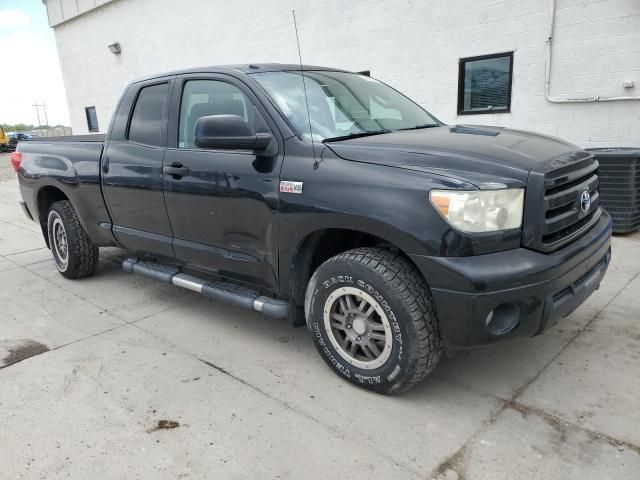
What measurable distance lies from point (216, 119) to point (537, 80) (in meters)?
5.40

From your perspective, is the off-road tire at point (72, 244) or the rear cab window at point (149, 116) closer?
the rear cab window at point (149, 116)

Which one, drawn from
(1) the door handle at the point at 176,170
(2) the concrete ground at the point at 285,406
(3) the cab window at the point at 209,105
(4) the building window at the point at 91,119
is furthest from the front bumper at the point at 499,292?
(4) the building window at the point at 91,119

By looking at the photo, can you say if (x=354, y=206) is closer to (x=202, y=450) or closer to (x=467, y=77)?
(x=202, y=450)

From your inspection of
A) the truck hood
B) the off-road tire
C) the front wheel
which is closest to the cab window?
the truck hood

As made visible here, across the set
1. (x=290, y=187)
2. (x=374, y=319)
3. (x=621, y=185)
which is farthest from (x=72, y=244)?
(x=621, y=185)

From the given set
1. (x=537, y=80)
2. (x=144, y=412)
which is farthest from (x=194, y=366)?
(x=537, y=80)

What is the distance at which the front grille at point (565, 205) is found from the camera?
2.56 meters

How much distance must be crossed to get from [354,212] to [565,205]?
1.13 metres

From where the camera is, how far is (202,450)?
2494 millimetres

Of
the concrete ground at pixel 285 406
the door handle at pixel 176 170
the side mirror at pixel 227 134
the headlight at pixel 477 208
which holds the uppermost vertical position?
the side mirror at pixel 227 134

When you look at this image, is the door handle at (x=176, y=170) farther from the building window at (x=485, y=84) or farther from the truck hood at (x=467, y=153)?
the building window at (x=485, y=84)

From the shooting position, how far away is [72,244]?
16.3ft

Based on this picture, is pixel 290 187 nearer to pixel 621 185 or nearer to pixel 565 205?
pixel 565 205

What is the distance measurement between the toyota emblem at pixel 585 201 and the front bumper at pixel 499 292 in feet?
1.21
